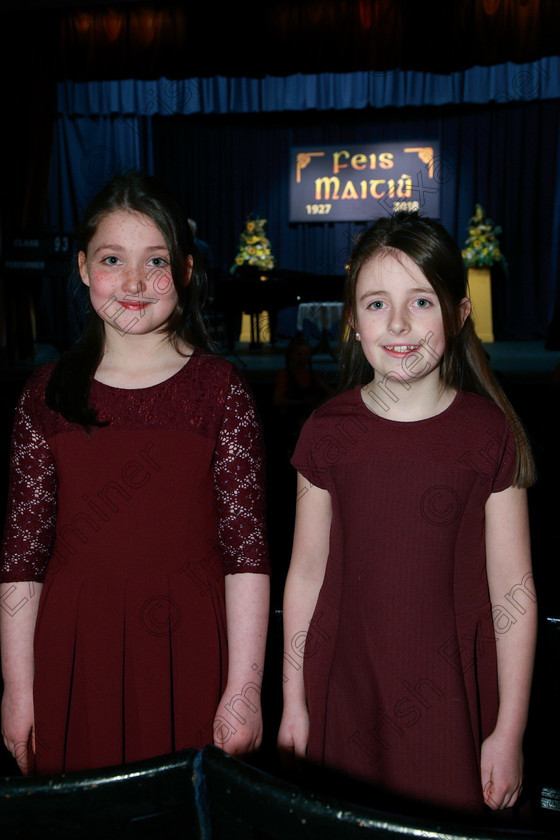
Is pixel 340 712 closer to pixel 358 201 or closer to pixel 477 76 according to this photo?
pixel 477 76

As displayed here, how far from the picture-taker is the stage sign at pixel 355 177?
10289mm

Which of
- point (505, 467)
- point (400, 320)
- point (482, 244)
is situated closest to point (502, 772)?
point (505, 467)

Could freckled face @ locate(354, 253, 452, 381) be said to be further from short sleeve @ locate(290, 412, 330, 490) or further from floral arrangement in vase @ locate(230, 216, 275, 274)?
floral arrangement in vase @ locate(230, 216, 275, 274)

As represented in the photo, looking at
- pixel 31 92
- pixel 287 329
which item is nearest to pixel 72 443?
pixel 31 92

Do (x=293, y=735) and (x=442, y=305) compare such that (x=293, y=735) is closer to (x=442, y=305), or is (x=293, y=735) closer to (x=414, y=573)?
(x=414, y=573)

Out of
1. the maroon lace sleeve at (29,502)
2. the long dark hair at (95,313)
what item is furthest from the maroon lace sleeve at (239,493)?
the maroon lace sleeve at (29,502)

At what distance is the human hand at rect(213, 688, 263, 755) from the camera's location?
1.13m

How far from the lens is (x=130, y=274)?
117cm

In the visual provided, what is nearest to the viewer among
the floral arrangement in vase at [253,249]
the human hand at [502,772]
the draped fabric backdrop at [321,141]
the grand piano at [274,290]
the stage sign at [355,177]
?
the human hand at [502,772]

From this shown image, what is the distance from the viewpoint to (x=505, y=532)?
1.13m

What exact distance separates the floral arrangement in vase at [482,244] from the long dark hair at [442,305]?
341 inches

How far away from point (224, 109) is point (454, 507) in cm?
933

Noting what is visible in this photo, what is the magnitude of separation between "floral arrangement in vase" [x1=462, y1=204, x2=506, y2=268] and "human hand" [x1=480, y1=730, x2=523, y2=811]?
8952mm

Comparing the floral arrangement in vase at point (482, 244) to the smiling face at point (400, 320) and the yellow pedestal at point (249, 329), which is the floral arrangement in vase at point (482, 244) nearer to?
the yellow pedestal at point (249, 329)
